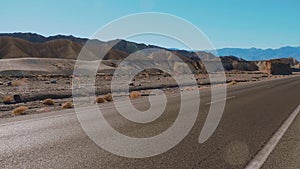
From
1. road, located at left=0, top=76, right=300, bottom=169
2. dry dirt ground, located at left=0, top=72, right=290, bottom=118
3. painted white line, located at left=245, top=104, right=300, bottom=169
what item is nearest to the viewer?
road, located at left=0, top=76, right=300, bottom=169


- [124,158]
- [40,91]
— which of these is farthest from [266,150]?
[40,91]

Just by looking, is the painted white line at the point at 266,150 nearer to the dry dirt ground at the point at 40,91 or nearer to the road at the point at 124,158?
the road at the point at 124,158

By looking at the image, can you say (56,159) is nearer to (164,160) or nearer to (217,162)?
(164,160)

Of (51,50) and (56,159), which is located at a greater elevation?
(51,50)

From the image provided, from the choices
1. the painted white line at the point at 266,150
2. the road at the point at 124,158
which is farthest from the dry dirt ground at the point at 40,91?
the painted white line at the point at 266,150

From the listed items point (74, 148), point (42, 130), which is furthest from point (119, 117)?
point (74, 148)

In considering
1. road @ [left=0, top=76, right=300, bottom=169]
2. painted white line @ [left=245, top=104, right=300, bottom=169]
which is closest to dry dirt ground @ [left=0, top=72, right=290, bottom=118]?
road @ [left=0, top=76, right=300, bottom=169]

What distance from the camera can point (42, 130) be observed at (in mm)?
8938

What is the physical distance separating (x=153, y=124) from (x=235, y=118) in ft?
9.68

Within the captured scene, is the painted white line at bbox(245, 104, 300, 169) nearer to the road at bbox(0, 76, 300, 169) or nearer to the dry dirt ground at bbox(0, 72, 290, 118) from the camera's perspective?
the road at bbox(0, 76, 300, 169)

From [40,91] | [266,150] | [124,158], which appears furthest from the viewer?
[40,91]

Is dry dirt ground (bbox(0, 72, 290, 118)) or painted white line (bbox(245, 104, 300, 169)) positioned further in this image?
dry dirt ground (bbox(0, 72, 290, 118))

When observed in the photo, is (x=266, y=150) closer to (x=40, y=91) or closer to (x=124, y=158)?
(x=124, y=158)

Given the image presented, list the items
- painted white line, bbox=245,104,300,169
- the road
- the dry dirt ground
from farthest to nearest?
the dry dirt ground
painted white line, bbox=245,104,300,169
the road
